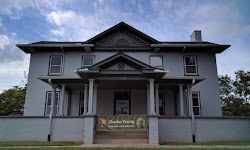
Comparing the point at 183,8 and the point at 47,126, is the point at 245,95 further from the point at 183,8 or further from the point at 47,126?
the point at 47,126

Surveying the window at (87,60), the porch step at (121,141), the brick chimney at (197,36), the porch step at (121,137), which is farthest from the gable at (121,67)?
the brick chimney at (197,36)

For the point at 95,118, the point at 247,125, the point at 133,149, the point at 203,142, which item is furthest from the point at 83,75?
the point at 247,125

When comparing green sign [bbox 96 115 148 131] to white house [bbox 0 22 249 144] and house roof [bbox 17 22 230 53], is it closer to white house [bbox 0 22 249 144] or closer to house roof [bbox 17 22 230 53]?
white house [bbox 0 22 249 144]

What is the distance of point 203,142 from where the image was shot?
11625mm

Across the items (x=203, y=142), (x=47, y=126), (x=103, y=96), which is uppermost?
(x=103, y=96)

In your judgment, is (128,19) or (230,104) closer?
(128,19)

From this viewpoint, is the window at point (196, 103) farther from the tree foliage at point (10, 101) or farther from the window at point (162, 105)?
the tree foliage at point (10, 101)

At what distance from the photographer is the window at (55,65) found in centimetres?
1567

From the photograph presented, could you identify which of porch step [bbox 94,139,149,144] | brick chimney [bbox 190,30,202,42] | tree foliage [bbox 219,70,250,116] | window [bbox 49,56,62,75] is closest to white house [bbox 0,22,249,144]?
window [bbox 49,56,62,75]

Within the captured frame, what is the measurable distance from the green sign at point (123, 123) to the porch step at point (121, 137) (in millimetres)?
585

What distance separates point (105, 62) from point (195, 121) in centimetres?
648

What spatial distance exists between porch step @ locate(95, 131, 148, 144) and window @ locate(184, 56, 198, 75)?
656cm

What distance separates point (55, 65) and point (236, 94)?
25.2 meters

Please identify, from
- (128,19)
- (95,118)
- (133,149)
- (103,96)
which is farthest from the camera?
(128,19)
